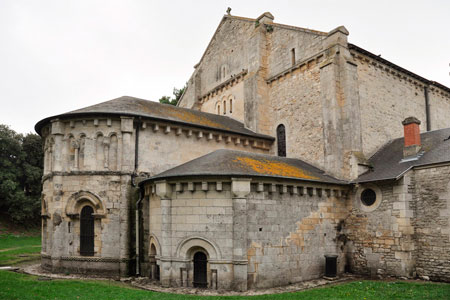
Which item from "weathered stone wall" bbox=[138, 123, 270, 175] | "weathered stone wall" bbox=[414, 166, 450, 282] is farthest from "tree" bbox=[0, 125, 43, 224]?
"weathered stone wall" bbox=[414, 166, 450, 282]

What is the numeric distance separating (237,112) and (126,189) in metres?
9.87

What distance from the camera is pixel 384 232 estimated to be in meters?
15.8

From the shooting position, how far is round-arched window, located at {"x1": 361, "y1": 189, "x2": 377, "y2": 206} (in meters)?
16.6

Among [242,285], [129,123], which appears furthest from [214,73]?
[242,285]

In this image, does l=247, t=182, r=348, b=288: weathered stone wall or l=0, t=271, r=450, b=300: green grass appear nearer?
l=0, t=271, r=450, b=300: green grass

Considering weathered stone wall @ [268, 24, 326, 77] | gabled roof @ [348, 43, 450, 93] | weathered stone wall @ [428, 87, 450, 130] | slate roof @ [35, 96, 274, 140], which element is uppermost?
weathered stone wall @ [268, 24, 326, 77]

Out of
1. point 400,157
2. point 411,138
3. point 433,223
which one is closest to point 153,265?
point 433,223

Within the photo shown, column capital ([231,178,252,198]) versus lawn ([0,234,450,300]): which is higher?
column capital ([231,178,252,198])

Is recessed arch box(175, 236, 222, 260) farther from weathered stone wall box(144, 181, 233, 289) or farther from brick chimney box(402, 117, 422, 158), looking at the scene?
brick chimney box(402, 117, 422, 158)

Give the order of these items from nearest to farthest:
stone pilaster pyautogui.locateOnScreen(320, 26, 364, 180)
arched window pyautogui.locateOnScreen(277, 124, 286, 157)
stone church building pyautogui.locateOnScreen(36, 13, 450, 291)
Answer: stone church building pyautogui.locateOnScreen(36, 13, 450, 291) < stone pilaster pyautogui.locateOnScreen(320, 26, 364, 180) < arched window pyautogui.locateOnScreen(277, 124, 286, 157)

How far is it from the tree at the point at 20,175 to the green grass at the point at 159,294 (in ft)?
88.3

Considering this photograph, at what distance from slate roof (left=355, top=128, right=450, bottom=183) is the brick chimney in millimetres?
376

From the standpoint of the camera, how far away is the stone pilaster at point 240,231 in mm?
13188

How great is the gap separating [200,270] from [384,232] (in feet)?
27.0
